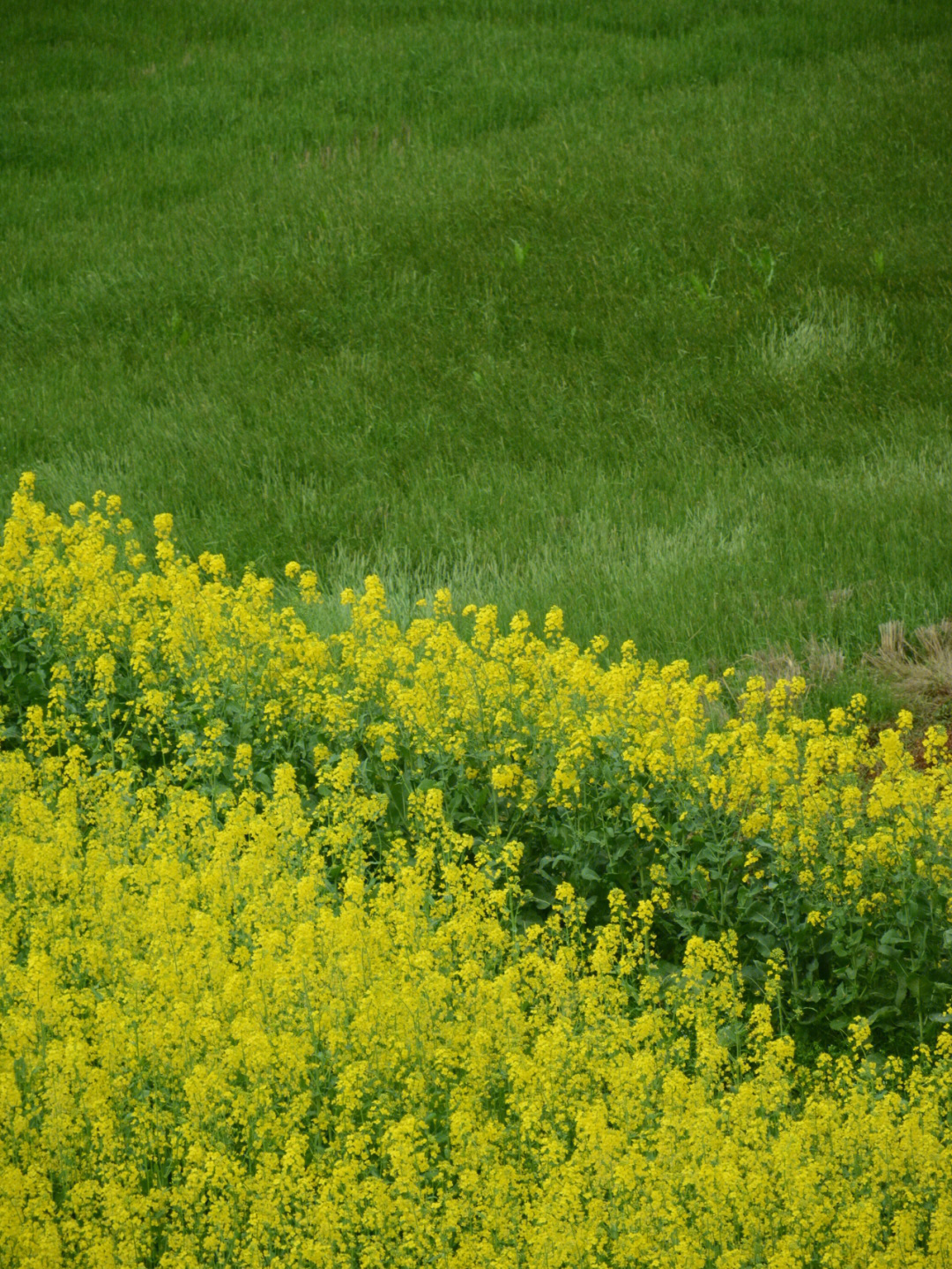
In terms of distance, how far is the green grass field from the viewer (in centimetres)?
763

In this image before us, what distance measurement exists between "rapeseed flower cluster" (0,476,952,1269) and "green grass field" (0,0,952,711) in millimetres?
1305

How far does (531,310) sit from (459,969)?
7365mm

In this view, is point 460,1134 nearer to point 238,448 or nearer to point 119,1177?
point 119,1177

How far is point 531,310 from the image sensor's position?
1081cm

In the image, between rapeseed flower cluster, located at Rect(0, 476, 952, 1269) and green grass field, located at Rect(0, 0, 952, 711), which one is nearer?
rapeseed flower cluster, located at Rect(0, 476, 952, 1269)

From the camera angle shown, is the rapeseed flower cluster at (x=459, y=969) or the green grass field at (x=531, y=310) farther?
the green grass field at (x=531, y=310)

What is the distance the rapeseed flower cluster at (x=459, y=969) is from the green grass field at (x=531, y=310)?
1305mm

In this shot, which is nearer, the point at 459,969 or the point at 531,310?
the point at 459,969

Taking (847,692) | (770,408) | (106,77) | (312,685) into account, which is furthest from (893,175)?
(106,77)

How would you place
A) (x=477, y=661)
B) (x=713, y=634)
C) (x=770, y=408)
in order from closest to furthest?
(x=477, y=661) → (x=713, y=634) → (x=770, y=408)

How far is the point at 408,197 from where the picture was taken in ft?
41.4

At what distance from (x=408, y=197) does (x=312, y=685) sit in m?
7.67

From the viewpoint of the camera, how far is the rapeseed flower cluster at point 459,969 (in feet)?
11.2

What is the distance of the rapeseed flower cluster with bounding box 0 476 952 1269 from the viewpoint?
11.2ft
